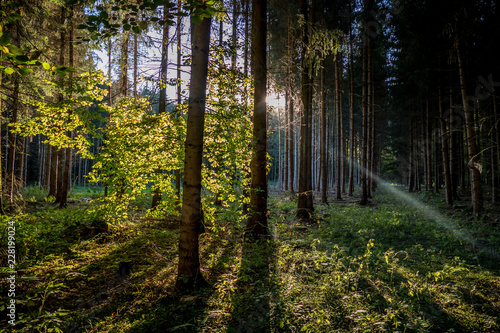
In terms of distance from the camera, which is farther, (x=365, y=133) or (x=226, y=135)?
(x=365, y=133)

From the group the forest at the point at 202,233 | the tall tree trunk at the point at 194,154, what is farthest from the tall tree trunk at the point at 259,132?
the tall tree trunk at the point at 194,154

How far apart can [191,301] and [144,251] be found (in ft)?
9.57

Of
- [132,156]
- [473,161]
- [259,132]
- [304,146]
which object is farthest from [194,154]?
[473,161]

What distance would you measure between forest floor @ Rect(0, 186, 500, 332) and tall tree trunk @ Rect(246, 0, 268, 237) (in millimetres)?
787

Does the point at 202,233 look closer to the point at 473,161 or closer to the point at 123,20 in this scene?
the point at 123,20

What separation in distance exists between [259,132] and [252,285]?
403cm

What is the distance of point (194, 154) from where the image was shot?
12.4ft

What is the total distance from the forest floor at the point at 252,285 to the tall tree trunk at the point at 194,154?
83cm

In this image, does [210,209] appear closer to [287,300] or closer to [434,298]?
[287,300]

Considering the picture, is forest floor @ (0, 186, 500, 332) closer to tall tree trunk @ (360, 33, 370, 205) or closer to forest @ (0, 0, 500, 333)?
forest @ (0, 0, 500, 333)

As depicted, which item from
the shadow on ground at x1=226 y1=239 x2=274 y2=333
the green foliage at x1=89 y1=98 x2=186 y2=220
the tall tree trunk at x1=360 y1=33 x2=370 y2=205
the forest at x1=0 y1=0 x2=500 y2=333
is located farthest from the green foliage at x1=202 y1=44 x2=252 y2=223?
the tall tree trunk at x1=360 y1=33 x2=370 y2=205

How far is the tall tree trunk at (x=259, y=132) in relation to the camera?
20.4 ft

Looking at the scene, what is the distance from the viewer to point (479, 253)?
5.79 meters

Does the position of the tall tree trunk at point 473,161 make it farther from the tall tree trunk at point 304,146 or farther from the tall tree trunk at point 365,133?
the tall tree trunk at point 304,146
